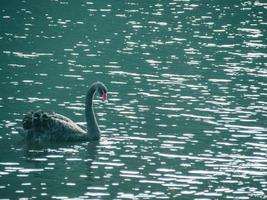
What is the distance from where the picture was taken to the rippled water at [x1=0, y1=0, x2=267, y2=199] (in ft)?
85.9

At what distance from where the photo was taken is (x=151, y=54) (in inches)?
1932

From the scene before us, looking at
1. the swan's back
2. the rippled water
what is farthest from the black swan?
the rippled water

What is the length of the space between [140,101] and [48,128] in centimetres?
735

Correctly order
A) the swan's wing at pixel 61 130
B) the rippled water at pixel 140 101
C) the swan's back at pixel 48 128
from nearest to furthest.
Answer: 1. the rippled water at pixel 140 101
2. the swan's back at pixel 48 128
3. the swan's wing at pixel 61 130

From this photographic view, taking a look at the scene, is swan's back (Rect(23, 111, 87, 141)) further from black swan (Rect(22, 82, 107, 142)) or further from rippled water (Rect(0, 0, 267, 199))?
rippled water (Rect(0, 0, 267, 199))

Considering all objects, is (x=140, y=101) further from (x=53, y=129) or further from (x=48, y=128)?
(x=48, y=128)

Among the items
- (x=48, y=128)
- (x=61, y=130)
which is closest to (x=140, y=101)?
(x=61, y=130)

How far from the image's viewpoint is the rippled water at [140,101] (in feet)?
85.9

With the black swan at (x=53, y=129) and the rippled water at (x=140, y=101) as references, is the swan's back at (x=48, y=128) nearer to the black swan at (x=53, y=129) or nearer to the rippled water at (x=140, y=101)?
the black swan at (x=53, y=129)

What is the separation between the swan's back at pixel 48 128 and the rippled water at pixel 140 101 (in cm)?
38

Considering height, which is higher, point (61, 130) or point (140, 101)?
point (140, 101)

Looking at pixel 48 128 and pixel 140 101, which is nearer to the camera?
pixel 48 128

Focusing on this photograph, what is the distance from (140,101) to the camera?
1451 inches

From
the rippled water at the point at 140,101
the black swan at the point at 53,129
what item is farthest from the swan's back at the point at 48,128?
the rippled water at the point at 140,101
